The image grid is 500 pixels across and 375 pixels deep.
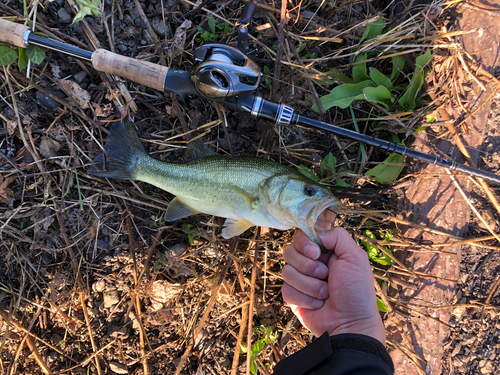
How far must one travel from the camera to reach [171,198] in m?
3.56

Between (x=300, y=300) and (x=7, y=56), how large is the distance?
12.9ft

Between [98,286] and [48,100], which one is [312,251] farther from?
[48,100]

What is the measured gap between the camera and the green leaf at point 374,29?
3582 millimetres

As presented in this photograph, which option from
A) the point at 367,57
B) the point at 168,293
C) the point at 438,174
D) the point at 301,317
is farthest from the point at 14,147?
the point at 438,174

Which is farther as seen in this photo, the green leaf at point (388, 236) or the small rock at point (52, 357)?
the green leaf at point (388, 236)

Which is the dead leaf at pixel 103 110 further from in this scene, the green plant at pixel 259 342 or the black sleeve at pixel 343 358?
the black sleeve at pixel 343 358

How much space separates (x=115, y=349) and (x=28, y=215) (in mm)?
1799

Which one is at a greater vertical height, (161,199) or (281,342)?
(161,199)

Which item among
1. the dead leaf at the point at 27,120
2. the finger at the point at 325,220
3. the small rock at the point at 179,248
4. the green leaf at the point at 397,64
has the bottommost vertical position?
the small rock at the point at 179,248

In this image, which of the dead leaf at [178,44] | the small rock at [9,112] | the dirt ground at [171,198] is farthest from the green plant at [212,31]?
the small rock at [9,112]

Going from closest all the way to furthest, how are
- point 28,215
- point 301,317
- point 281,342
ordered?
point 301,317, point 28,215, point 281,342

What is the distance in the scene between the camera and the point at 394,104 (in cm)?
356

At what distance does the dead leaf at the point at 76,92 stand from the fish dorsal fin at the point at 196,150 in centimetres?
128

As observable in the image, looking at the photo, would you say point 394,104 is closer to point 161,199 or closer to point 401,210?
point 401,210
